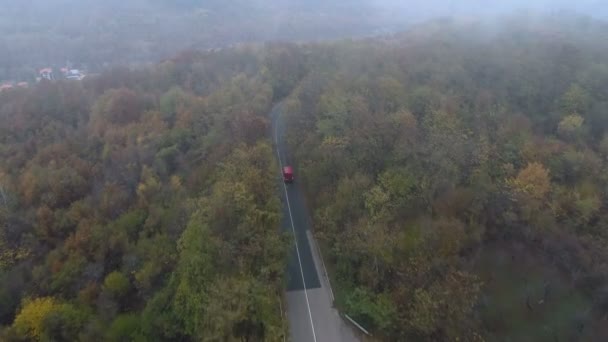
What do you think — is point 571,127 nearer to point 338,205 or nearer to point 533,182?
point 533,182

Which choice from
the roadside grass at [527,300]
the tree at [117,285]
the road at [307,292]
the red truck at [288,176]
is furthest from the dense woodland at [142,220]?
the roadside grass at [527,300]

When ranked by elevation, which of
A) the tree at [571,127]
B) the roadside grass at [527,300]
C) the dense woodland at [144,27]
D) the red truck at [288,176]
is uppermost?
the dense woodland at [144,27]

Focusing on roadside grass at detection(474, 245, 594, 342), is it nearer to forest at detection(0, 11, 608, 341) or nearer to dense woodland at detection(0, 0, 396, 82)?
forest at detection(0, 11, 608, 341)

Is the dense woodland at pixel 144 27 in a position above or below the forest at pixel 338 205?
above

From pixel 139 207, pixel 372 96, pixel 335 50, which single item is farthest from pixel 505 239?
pixel 335 50

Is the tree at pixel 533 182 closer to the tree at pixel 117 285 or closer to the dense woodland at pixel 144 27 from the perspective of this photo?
the tree at pixel 117 285

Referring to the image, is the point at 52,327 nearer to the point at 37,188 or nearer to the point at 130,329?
the point at 130,329

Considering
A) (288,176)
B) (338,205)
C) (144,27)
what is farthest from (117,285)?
(144,27)
